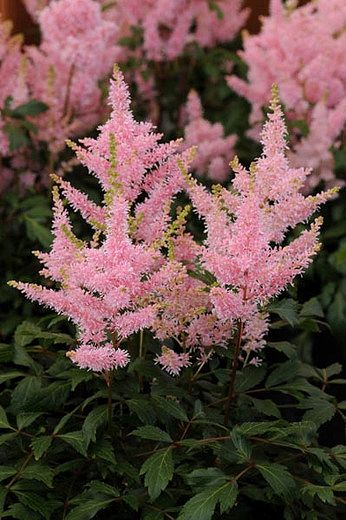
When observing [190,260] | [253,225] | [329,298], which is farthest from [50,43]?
[253,225]

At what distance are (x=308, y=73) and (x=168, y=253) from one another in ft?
4.59

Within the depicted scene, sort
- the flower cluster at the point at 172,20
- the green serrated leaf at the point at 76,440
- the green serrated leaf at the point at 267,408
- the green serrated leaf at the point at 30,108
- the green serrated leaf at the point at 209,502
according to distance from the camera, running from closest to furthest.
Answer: the green serrated leaf at the point at 209,502 < the green serrated leaf at the point at 76,440 < the green serrated leaf at the point at 267,408 < the green serrated leaf at the point at 30,108 < the flower cluster at the point at 172,20

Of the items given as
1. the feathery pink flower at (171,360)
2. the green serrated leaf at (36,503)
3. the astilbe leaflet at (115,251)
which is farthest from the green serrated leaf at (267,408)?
the green serrated leaf at (36,503)

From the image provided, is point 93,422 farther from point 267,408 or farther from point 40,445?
point 267,408

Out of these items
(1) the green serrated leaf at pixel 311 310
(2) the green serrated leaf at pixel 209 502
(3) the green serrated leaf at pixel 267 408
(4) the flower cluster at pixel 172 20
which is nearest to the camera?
(2) the green serrated leaf at pixel 209 502

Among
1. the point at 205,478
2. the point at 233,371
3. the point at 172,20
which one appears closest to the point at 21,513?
the point at 205,478

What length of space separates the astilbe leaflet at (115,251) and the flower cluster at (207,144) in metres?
1.23

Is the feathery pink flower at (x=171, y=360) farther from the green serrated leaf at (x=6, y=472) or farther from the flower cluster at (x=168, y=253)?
the green serrated leaf at (x=6, y=472)

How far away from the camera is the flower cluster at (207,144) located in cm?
260

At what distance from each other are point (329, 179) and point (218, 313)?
4.55 feet

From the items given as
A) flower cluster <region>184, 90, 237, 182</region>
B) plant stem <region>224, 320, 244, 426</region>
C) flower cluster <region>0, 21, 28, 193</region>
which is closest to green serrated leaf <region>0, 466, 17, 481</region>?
plant stem <region>224, 320, 244, 426</region>

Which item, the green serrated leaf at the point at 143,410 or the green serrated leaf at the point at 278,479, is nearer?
the green serrated leaf at the point at 278,479

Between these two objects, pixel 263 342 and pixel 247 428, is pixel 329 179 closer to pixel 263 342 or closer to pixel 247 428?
pixel 263 342

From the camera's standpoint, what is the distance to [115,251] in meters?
1.18
